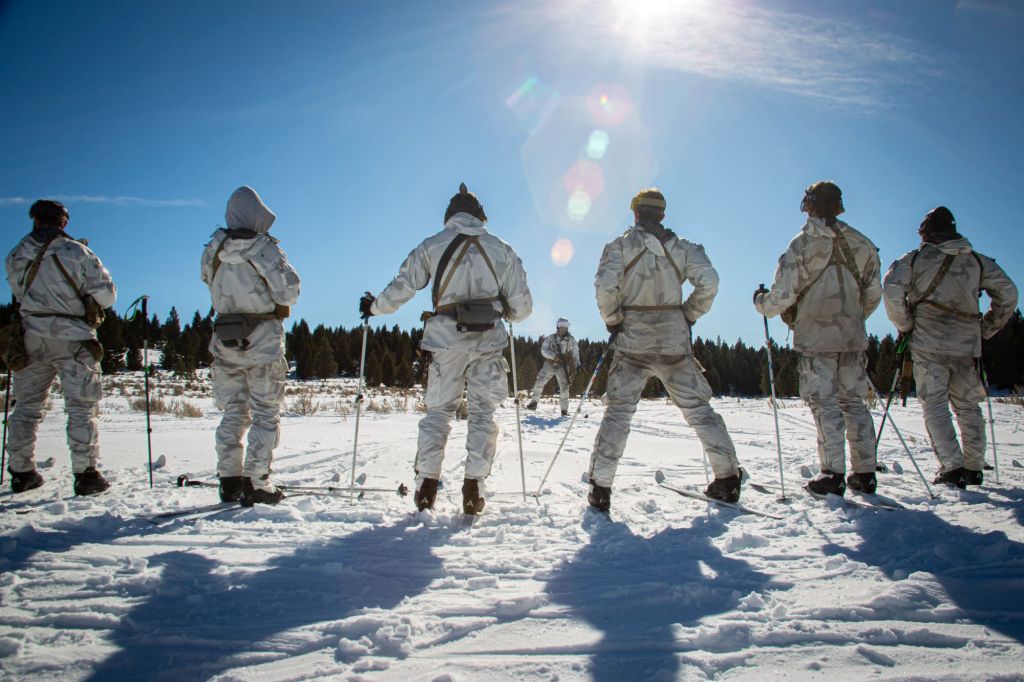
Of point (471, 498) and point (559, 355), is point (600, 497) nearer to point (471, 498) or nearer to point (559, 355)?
point (471, 498)

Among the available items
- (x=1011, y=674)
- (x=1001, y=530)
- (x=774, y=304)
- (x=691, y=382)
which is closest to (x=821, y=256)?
(x=774, y=304)

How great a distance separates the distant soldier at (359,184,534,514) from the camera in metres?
3.71

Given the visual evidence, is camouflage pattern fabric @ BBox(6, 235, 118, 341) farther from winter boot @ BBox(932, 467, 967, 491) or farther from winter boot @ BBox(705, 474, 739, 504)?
winter boot @ BBox(932, 467, 967, 491)

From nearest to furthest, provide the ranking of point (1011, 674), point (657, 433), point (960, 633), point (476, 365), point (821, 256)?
point (1011, 674), point (960, 633), point (476, 365), point (821, 256), point (657, 433)

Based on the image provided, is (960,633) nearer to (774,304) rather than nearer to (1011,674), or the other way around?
(1011,674)

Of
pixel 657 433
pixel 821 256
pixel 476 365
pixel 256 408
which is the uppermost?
pixel 821 256

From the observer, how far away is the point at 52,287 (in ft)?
14.5

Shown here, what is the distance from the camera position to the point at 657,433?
8.99 m

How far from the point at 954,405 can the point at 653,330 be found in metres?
3.24

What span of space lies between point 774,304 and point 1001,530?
2168 mm

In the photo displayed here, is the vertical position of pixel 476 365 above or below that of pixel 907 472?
above

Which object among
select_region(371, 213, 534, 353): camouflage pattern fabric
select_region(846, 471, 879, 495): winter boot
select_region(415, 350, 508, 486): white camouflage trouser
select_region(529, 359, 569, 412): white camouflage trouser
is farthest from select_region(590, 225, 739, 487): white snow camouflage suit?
select_region(529, 359, 569, 412): white camouflage trouser

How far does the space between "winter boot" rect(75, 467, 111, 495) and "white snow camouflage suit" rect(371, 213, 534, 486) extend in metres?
2.93

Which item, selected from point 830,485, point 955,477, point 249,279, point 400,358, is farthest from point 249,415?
point 400,358
